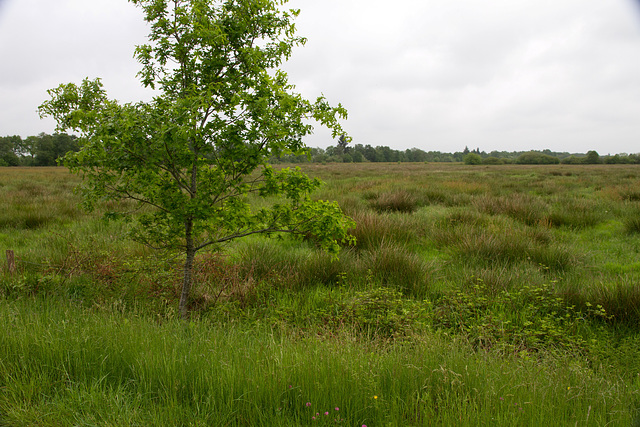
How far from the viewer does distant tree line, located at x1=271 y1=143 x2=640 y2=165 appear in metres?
63.8

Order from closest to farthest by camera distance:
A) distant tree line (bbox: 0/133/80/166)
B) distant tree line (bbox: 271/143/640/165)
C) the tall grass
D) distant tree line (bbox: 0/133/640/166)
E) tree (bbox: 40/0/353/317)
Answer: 1. the tall grass
2. tree (bbox: 40/0/353/317)
3. distant tree line (bbox: 0/133/80/166)
4. distant tree line (bbox: 0/133/640/166)
5. distant tree line (bbox: 271/143/640/165)

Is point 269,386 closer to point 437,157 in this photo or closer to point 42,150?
point 42,150

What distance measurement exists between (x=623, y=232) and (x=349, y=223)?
7213 millimetres

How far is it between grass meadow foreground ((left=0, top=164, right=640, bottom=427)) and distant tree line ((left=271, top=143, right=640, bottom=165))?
41.3 m

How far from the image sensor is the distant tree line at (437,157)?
209 feet

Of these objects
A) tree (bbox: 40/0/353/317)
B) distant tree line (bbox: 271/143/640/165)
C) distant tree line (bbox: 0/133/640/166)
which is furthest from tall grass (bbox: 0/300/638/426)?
distant tree line (bbox: 271/143/640/165)

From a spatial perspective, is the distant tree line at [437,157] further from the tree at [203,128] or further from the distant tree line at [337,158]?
the tree at [203,128]

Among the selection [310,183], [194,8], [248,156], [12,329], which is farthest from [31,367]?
[194,8]

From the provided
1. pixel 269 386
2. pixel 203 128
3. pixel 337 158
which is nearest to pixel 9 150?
pixel 337 158

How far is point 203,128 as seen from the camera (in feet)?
9.54

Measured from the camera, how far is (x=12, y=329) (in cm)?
264

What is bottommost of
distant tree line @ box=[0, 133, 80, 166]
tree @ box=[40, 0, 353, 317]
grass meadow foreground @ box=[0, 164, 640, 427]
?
grass meadow foreground @ box=[0, 164, 640, 427]

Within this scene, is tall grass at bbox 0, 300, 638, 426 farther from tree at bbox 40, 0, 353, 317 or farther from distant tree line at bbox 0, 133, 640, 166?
distant tree line at bbox 0, 133, 640, 166

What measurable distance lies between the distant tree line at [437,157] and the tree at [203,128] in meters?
42.9
